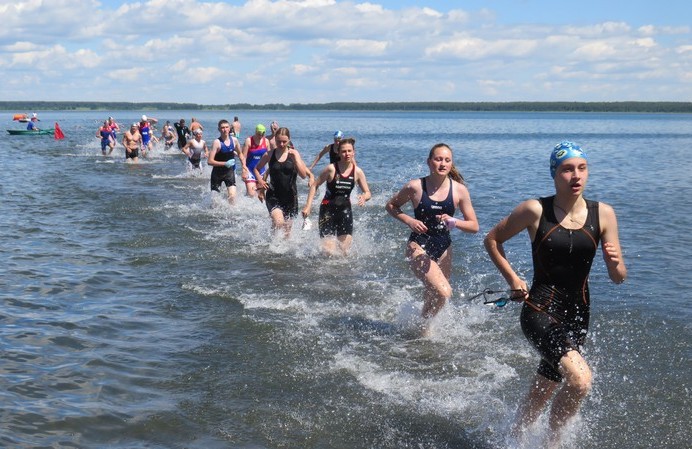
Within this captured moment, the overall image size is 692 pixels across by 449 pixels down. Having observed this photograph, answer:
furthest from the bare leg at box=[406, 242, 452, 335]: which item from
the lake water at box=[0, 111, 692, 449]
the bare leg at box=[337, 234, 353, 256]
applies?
the bare leg at box=[337, 234, 353, 256]

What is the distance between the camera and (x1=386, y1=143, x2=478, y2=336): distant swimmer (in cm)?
660

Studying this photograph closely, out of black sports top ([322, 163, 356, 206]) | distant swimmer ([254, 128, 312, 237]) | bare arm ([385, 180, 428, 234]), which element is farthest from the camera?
distant swimmer ([254, 128, 312, 237])

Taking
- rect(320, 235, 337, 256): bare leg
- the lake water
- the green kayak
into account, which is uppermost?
the green kayak

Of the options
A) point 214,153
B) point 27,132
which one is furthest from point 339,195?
point 27,132

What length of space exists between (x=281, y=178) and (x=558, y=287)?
23.1 feet

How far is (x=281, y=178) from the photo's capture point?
36.4ft

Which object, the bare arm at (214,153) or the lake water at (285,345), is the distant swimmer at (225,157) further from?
the lake water at (285,345)

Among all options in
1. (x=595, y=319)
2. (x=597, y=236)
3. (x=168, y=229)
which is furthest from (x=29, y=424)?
(x=168, y=229)

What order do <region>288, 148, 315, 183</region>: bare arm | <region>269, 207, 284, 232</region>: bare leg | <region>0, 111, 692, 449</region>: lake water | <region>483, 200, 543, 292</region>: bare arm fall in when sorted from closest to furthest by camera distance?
<region>483, 200, 543, 292</region>: bare arm < <region>0, 111, 692, 449</region>: lake water < <region>288, 148, 315, 183</region>: bare arm < <region>269, 207, 284, 232</region>: bare leg

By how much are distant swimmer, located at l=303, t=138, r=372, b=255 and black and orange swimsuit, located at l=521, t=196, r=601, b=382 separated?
4765mm

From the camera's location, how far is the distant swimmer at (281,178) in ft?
36.0

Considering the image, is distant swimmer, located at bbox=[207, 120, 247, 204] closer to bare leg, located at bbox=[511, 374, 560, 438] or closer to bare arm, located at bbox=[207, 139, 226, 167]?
bare arm, located at bbox=[207, 139, 226, 167]

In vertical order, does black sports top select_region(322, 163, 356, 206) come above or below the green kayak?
above

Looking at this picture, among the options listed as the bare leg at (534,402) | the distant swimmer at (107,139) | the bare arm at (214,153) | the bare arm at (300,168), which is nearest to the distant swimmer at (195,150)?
the bare arm at (214,153)
